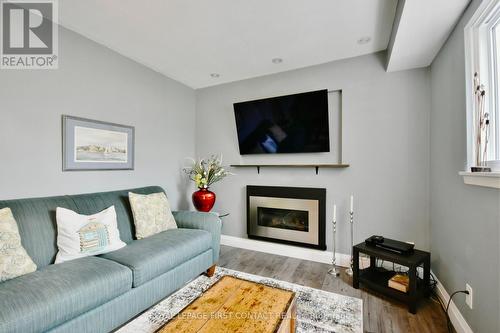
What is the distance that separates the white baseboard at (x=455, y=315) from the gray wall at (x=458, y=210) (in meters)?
0.05

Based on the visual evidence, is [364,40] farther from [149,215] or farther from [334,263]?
[149,215]

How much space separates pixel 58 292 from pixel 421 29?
3.15 metres

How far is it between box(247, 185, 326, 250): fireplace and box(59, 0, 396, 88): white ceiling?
5.61ft

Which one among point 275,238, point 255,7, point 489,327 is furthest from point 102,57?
point 489,327

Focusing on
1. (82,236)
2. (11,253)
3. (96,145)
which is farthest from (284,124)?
(11,253)

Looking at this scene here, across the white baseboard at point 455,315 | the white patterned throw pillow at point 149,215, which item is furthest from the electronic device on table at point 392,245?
the white patterned throw pillow at point 149,215

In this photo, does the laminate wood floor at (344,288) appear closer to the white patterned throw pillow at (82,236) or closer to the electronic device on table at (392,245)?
the electronic device on table at (392,245)

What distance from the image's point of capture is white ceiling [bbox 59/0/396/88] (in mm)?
1979

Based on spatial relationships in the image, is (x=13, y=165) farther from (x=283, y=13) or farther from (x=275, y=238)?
(x=275, y=238)

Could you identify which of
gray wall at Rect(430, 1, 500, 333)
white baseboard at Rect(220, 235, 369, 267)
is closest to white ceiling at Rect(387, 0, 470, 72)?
gray wall at Rect(430, 1, 500, 333)

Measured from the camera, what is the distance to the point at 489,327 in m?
1.32

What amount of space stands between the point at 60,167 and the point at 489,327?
3.48m

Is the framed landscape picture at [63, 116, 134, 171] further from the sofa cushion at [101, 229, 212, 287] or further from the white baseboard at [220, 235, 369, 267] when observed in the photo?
the white baseboard at [220, 235, 369, 267]

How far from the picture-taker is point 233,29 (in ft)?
7.55
